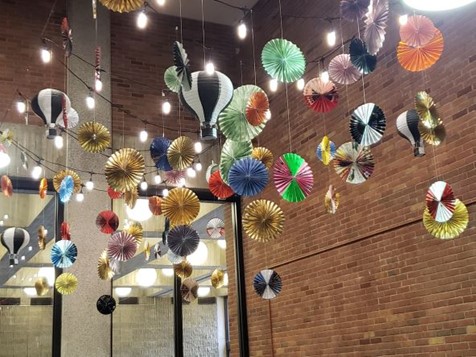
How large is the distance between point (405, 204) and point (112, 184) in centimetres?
256

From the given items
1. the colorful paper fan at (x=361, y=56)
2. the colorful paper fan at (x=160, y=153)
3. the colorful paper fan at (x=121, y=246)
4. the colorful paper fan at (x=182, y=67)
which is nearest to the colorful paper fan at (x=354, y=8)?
the colorful paper fan at (x=361, y=56)

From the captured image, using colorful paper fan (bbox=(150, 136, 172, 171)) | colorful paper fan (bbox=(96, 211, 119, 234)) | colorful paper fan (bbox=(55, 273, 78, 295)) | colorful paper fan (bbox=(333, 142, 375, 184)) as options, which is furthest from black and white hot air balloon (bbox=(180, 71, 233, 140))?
colorful paper fan (bbox=(55, 273, 78, 295))

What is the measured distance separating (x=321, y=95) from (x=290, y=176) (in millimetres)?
710

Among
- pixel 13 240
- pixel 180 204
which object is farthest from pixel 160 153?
pixel 13 240

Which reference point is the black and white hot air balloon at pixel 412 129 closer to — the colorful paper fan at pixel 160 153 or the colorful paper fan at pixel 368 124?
the colorful paper fan at pixel 368 124

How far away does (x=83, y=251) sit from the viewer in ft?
24.4

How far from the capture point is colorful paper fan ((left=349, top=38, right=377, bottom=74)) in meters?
4.07

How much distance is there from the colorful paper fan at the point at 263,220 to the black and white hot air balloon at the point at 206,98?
4.41 ft

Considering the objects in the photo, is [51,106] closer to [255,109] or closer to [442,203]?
[255,109]

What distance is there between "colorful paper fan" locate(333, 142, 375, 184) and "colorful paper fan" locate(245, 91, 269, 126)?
33.7 inches

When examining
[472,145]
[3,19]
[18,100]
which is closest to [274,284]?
[472,145]

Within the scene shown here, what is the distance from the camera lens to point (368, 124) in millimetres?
4418

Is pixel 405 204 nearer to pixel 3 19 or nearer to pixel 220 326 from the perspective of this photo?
pixel 220 326

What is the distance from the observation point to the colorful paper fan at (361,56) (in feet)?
13.4
